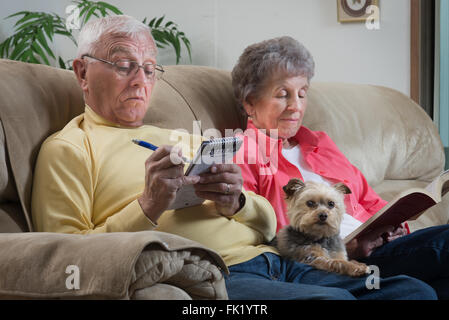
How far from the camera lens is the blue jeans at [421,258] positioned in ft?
3.87

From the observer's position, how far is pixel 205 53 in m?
3.02

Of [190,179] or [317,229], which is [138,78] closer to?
[190,179]

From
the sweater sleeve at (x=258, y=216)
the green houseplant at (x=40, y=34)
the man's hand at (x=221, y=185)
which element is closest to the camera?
the man's hand at (x=221, y=185)

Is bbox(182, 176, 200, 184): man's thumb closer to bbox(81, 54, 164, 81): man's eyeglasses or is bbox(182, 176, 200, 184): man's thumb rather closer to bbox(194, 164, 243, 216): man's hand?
bbox(194, 164, 243, 216): man's hand

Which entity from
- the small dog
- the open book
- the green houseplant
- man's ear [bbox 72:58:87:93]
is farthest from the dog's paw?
the green houseplant

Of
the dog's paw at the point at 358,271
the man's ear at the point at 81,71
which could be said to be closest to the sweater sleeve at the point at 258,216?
the dog's paw at the point at 358,271

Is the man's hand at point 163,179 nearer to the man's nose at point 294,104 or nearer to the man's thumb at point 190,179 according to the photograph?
the man's thumb at point 190,179

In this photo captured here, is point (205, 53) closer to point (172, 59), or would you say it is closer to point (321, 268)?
point (172, 59)

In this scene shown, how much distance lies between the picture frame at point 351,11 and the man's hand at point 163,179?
2031 mm

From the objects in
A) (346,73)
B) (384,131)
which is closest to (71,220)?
(384,131)

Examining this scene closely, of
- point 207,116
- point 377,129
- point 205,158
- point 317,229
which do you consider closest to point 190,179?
point 205,158

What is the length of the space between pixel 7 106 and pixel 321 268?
75 cm

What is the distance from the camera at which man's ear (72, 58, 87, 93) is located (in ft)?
3.99
